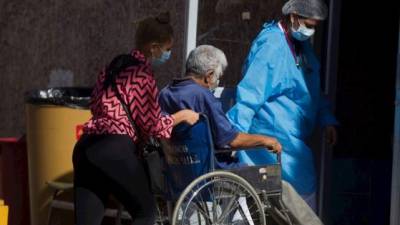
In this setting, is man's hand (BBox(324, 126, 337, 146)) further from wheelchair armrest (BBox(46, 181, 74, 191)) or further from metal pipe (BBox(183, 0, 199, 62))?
wheelchair armrest (BBox(46, 181, 74, 191))

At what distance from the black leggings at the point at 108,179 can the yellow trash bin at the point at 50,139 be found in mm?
1181

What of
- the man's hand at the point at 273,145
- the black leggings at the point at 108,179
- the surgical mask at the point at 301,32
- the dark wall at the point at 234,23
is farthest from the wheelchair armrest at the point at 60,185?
the surgical mask at the point at 301,32

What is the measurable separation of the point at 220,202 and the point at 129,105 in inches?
33.2

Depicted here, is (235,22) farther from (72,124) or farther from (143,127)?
(143,127)

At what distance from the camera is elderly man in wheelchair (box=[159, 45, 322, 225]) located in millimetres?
5551

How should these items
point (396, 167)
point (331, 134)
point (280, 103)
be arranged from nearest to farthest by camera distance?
point (396, 167), point (280, 103), point (331, 134)

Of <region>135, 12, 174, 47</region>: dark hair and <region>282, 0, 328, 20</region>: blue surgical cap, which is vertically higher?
<region>282, 0, 328, 20</region>: blue surgical cap

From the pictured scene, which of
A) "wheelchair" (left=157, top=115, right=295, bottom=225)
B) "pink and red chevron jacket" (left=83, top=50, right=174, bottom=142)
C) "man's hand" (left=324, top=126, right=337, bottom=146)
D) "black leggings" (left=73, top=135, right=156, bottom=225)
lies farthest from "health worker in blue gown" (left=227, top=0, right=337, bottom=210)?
"black leggings" (left=73, top=135, right=156, bottom=225)

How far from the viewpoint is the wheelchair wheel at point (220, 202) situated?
5469mm

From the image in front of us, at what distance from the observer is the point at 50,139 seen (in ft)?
21.1

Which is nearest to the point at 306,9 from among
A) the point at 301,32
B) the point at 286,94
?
the point at 301,32

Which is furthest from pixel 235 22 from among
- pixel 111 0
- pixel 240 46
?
pixel 111 0

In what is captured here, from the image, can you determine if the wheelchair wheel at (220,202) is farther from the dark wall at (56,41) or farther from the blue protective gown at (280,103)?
the dark wall at (56,41)

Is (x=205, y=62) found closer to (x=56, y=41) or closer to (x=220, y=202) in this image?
(x=220, y=202)
